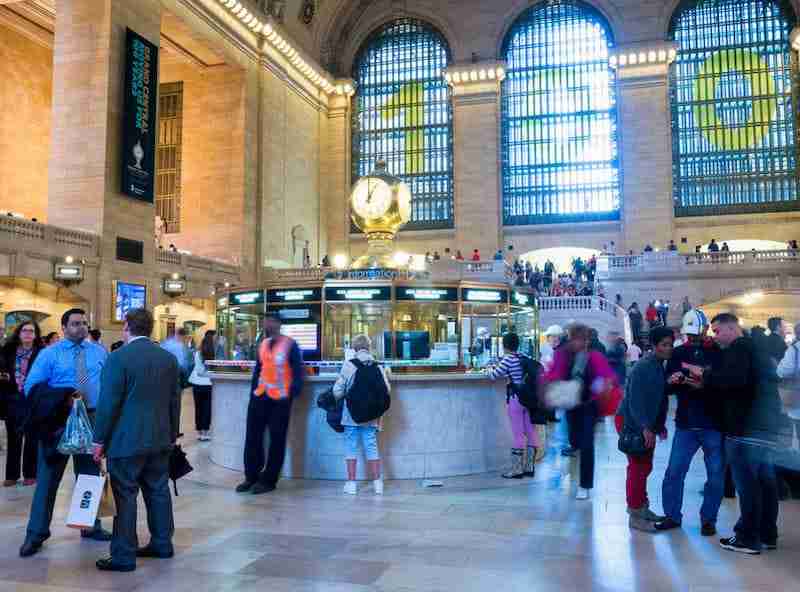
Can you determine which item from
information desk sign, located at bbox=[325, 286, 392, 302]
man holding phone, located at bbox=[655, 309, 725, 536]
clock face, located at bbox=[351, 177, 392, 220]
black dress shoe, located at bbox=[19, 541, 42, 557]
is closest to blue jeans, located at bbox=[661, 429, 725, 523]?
man holding phone, located at bbox=[655, 309, 725, 536]

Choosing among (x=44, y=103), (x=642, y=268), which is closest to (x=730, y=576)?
(x=642, y=268)

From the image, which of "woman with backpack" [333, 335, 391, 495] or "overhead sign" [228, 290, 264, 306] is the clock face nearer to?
"overhead sign" [228, 290, 264, 306]

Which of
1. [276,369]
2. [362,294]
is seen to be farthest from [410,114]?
[276,369]

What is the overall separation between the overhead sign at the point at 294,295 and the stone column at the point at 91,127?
13.2 metres

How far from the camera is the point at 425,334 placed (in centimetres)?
731

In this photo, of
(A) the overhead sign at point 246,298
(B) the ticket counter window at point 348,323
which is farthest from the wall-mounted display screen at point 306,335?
(A) the overhead sign at point 246,298

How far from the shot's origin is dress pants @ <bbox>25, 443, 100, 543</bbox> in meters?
4.33

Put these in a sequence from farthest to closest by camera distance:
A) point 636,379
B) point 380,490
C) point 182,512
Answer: point 380,490, point 182,512, point 636,379

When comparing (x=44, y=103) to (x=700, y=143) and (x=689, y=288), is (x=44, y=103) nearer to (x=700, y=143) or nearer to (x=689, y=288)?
(x=689, y=288)

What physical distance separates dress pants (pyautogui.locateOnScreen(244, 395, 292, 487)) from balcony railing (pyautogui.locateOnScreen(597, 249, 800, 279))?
69.5ft

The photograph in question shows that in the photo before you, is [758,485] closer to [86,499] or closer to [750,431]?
[750,431]

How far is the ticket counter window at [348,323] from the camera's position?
301 inches

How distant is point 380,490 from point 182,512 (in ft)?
5.28

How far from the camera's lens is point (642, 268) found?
25562mm
